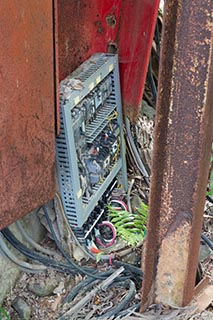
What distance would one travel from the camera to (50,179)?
2.17m

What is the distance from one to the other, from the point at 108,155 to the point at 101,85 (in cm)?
37

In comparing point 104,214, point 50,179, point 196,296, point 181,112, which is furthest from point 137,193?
point 181,112

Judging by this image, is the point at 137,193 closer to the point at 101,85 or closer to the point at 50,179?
the point at 101,85

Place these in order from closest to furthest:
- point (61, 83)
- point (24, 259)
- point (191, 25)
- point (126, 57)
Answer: point (191, 25), point (61, 83), point (24, 259), point (126, 57)

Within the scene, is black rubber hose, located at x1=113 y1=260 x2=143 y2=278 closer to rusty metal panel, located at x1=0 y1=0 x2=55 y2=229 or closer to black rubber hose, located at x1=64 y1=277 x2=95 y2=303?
black rubber hose, located at x1=64 y1=277 x2=95 y2=303

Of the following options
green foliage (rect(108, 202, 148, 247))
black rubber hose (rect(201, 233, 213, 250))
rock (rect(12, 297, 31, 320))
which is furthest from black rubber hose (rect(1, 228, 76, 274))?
black rubber hose (rect(201, 233, 213, 250))

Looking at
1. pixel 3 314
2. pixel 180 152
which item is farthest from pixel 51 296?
pixel 180 152

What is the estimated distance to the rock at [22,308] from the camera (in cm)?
236

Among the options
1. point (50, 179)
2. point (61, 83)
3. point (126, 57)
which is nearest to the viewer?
point (50, 179)

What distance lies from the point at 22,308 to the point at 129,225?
0.74m

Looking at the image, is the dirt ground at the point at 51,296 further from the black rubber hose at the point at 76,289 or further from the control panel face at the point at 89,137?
the control panel face at the point at 89,137

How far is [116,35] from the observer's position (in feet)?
9.72

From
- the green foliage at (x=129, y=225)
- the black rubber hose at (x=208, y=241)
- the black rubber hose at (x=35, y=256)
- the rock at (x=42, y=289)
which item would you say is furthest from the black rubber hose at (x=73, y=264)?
the black rubber hose at (x=208, y=241)

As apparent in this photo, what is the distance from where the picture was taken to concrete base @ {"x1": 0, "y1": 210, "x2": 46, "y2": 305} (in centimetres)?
240
